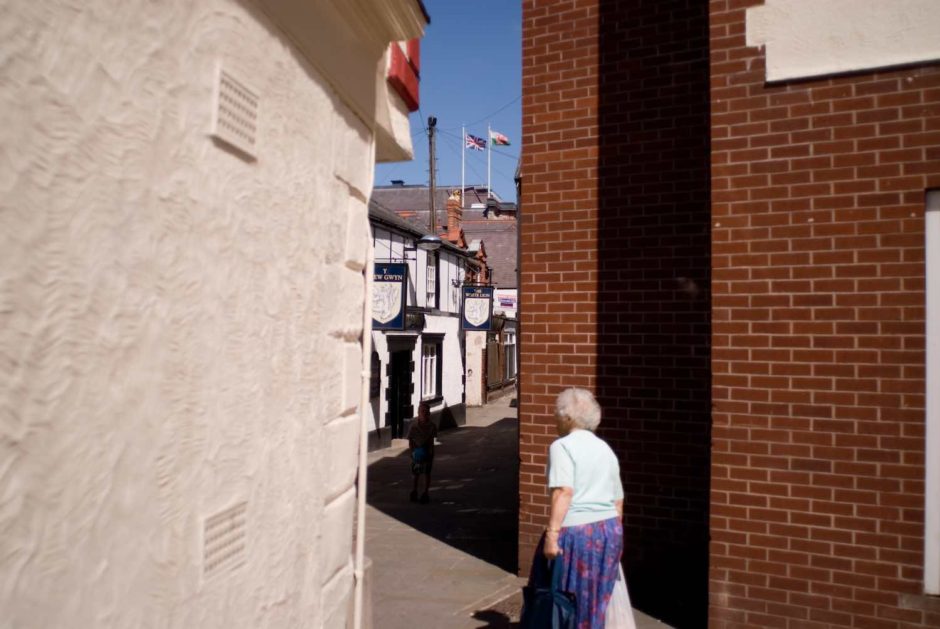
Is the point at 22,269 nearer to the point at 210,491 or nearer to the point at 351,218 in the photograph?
the point at 210,491

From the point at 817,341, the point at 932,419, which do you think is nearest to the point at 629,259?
the point at 817,341

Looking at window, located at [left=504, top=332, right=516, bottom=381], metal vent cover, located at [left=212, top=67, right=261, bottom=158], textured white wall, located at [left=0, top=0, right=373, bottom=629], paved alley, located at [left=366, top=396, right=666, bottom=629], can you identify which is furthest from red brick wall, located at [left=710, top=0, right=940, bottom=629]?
window, located at [left=504, top=332, right=516, bottom=381]

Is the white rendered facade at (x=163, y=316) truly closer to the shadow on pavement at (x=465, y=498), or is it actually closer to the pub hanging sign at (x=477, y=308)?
the shadow on pavement at (x=465, y=498)

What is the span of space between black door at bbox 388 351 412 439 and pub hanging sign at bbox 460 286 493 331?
7.14 ft

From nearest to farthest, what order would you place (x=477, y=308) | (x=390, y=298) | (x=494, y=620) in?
1. (x=494, y=620)
2. (x=390, y=298)
3. (x=477, y=308)

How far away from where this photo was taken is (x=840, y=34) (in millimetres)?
4176

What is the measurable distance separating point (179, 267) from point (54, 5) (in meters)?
0.72

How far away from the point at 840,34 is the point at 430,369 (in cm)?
1767

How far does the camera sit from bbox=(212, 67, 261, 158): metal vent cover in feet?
7.01

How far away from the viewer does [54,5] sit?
4.92 ft

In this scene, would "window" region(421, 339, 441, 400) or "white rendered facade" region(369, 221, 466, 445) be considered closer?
"white rendered facade" region(369, 221, 466, 445)

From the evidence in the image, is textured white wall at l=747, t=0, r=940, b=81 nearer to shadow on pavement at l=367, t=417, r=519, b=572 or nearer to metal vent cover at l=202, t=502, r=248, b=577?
metal vent cover at l=202, t=502, r=248, b=577

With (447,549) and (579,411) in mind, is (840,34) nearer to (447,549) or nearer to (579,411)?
(579,411)

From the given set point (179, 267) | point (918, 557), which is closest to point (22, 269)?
point (179, 267)
